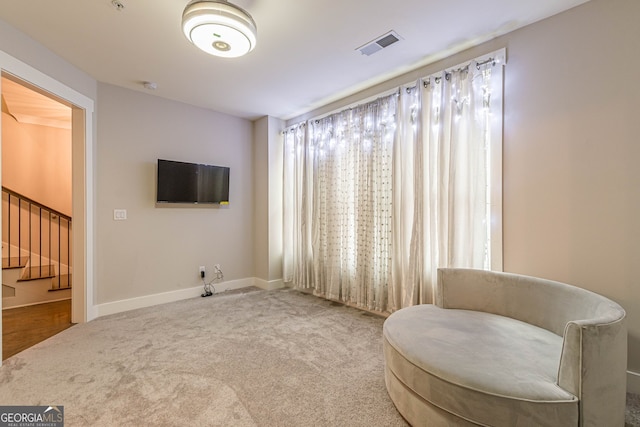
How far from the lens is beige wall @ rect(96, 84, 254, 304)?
3420 mm

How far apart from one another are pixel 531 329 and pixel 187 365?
2.47 meters

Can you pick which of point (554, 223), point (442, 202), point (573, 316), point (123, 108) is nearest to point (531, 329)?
point (573, 316)

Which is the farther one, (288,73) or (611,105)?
(288,73)

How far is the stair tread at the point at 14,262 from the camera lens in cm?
384

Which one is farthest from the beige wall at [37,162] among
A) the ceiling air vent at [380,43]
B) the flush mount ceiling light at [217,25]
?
the ceiling air vent at [380,43]

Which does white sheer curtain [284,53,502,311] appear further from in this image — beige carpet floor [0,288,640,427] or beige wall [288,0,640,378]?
beige carpet floor [0,288,640,427]

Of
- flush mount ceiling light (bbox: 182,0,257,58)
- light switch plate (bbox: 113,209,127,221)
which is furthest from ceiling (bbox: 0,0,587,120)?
light switch plate (bbox: 113,209,127,221)

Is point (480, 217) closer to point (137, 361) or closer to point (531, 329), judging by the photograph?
point (531, 329)

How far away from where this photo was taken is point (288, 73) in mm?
3117

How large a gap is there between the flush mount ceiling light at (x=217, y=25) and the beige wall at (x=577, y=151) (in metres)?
2.10

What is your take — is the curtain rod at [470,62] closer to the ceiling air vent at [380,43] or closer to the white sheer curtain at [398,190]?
the white sheer curtain at [398,190]

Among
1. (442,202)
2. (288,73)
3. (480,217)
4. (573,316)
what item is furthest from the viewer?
(288,73)

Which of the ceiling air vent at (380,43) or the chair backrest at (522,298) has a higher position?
the ceiling air vent at (380,43)

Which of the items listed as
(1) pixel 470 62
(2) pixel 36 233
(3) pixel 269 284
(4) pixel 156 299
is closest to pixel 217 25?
(1) pixel 470 62
